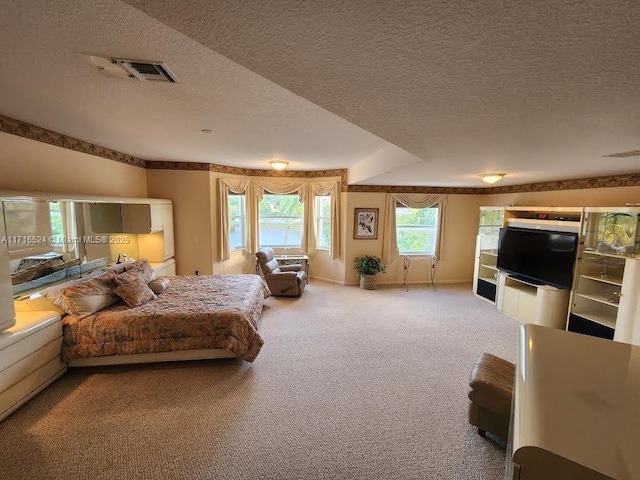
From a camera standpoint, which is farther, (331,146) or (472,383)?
(331,146)

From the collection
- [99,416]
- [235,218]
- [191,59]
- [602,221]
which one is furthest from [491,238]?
[99,416]

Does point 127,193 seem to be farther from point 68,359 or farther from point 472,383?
point 472,383

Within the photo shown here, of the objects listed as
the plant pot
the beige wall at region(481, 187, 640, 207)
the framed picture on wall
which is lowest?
the plant pot

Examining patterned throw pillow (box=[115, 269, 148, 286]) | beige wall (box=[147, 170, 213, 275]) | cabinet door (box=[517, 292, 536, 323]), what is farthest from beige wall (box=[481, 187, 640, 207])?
patterned throw pillow (box=[115, 269, 148, 286])

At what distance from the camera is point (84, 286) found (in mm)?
Result: 3039

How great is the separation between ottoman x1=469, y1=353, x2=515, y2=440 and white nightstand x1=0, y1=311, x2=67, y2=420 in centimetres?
359

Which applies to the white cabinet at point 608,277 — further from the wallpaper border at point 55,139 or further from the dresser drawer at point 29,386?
the wallpaper border at point 55,139

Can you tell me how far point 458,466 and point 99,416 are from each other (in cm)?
280

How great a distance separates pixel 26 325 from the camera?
250cm

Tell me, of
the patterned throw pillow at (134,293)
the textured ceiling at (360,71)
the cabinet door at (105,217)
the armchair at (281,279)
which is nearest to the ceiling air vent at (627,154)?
the textured ceiling at (360,71)

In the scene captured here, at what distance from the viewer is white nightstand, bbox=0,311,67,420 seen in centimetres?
228

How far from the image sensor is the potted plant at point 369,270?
20.2 ft

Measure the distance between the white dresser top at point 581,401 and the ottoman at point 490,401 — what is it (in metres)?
1.24

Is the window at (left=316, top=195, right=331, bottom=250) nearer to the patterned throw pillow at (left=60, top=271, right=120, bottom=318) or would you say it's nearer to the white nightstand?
the patterned throw pillow at (left=60, top=271, right=120, bottom=318)
